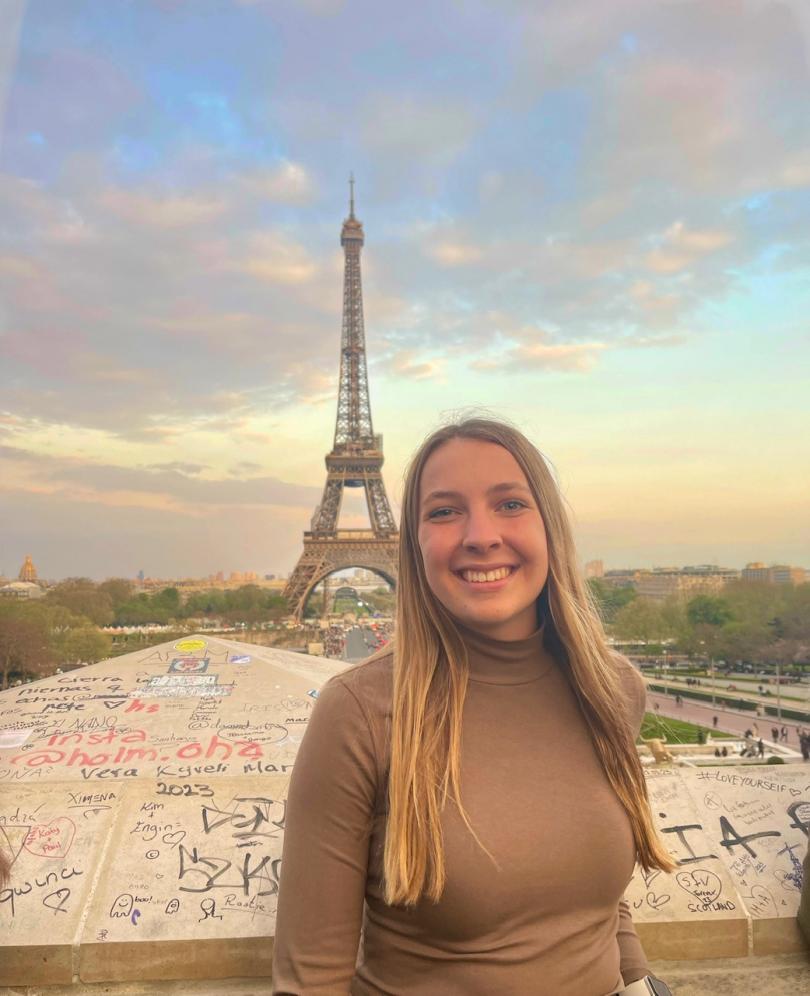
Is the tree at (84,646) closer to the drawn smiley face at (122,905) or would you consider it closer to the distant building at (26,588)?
the distant building at (26,588)

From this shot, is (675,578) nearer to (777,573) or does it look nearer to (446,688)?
(777,573)

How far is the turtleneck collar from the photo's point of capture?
173 centimetres

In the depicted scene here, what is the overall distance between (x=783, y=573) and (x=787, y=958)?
3151 inches

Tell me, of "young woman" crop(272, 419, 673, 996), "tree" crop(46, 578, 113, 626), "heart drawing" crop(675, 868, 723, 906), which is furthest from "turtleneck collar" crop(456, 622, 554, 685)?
"tree" crop(46, 578, 113, 626)

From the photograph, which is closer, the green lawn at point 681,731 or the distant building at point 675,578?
the green lawn at point 681,731

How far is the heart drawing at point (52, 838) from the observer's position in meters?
2.88

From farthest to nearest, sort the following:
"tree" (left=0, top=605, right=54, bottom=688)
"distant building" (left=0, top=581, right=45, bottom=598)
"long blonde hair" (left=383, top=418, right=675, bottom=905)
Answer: "distant building" (left=0, top=581, right=45, bottom=598) → "tree" (left=0, top=605, right=54, bottom=688) → "long blonde hair" (left=383, top=418, right=675, bottom=905)

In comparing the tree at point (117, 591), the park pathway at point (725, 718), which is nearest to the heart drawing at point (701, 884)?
the park pathway at point (725, 718)

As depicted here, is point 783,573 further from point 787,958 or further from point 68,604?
point 787,958

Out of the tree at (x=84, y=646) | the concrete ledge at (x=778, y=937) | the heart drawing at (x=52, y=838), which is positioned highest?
the heart drawing at (x=52, y=838)

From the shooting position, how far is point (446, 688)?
1.65 m

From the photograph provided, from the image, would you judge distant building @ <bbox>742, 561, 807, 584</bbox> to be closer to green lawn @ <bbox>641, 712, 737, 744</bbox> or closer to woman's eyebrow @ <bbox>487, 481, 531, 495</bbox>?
green lawn @ <bbox>641, 712, 737, 744</bbox>

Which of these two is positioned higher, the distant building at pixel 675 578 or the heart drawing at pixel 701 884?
the distant building at pixel 675 578

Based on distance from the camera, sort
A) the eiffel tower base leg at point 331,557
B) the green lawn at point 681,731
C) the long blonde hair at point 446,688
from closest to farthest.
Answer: the long blonde hair at point 446,688
the green lawn at point 681,731
the eiffel tower base leg at point 331,557
